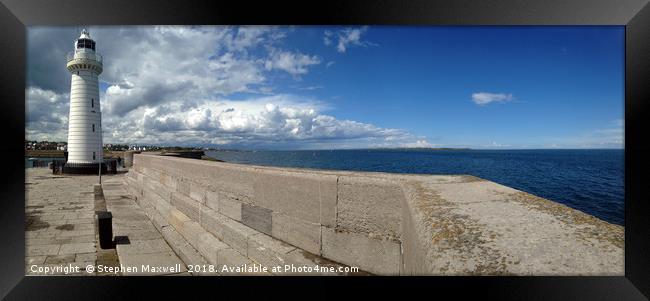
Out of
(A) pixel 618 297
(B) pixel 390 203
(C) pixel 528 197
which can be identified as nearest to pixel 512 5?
(C) pixel 528 197

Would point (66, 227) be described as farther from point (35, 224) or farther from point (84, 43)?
point (84, 43)

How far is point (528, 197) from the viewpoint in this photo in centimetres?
230

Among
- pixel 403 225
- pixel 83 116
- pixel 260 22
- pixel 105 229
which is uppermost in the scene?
pixel 83 116

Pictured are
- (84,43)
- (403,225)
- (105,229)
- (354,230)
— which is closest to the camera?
(403,225)

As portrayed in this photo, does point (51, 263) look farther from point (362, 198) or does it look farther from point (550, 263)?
point (550, 263)

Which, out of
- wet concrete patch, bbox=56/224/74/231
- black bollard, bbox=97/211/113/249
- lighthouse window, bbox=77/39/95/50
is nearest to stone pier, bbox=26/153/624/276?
black bollard, bbox=97/211/113/249

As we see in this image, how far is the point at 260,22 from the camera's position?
287 centimetres

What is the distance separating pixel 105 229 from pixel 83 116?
1874 cm

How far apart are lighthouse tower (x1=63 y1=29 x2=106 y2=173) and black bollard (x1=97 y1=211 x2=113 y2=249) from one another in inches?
682

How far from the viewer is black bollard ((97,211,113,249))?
5223mm

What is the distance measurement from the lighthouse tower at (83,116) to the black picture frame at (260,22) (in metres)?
19.9

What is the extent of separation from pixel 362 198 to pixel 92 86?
78.3ft

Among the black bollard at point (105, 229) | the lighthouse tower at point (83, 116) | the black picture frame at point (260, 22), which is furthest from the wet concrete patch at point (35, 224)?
the lighthouse tower at point (83, 116)

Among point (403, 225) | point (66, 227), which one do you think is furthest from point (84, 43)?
point (403, 225)
